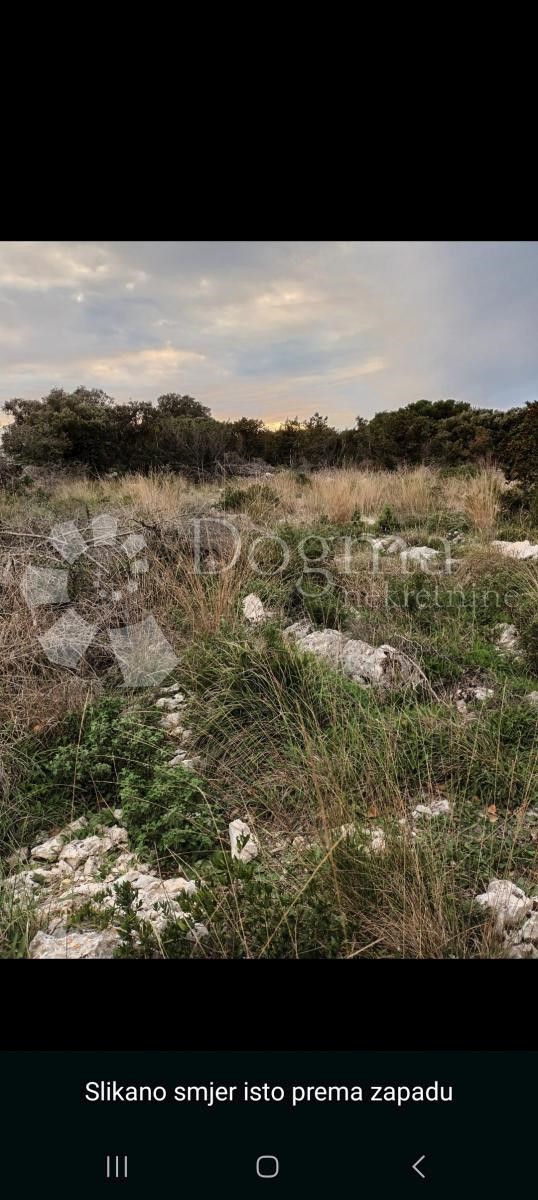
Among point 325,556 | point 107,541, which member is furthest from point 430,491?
point 107,541

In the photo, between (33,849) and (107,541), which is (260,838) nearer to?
(33,849)

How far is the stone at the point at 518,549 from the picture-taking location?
4.84 m

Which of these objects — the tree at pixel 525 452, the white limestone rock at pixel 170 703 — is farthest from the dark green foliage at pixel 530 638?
the tree at pixel 525 452

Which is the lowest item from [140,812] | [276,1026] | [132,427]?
[276,1026]

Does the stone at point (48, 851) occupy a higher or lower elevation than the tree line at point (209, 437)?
lower

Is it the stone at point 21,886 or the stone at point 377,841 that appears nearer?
the stone at point 377,841

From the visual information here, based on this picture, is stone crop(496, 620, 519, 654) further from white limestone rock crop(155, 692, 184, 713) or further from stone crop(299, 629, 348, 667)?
white limestone rock crop(155, 692, 184, 713)

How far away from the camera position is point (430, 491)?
25.4 ft

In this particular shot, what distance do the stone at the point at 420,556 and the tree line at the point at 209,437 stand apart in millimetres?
3822

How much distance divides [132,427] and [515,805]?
10455 mm

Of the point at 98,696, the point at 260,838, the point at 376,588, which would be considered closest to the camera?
the point at 260,838

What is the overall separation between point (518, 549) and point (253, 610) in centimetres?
273

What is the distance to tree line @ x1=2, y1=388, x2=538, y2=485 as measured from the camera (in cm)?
994

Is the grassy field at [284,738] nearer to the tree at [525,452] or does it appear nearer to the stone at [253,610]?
the stone at [253,610]
